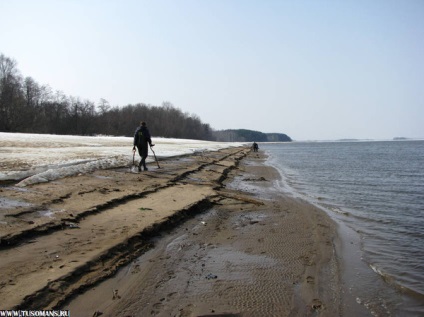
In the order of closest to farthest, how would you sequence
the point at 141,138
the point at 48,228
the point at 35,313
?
the point at 35,313
the point at 48,228
the point at 141,138

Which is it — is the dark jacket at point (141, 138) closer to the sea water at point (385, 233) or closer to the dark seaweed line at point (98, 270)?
the sea water at point (385, 233)

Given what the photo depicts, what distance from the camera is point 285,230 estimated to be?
282 inches

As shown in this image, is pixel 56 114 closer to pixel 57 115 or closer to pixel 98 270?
pixel 57 115

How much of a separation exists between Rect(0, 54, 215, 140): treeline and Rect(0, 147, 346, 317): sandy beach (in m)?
53.5

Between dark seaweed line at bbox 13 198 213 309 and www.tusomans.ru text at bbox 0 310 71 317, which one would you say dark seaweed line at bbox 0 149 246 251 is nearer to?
dark seaweed line at bbox 13 198 213 309

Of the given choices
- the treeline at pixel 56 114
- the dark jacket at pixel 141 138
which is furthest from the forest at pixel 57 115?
the dark jacket at pixel 141 138

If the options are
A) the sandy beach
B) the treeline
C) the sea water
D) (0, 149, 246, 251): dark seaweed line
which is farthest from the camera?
the treeline

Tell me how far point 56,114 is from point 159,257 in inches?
3157

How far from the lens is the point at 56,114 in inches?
2938

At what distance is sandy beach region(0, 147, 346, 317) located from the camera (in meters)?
3.60

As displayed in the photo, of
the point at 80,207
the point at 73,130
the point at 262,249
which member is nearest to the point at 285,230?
the point at 262,249

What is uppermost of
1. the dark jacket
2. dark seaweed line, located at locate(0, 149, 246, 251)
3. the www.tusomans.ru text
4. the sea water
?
the dark jacket

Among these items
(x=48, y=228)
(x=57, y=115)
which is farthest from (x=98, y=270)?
(x=57, y=115)

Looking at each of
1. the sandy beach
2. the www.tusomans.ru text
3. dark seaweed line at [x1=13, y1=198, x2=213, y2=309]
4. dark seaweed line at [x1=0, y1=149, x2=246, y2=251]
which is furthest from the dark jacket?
the www.tusomans.ru text
